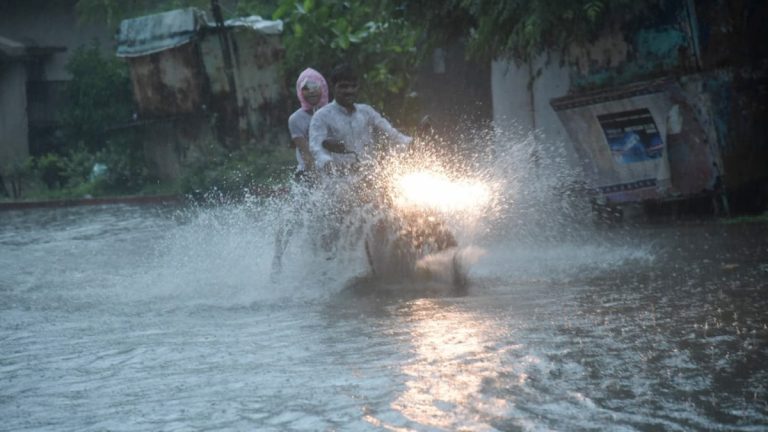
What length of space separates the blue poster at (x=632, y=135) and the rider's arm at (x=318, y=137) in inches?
147

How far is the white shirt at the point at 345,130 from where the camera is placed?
9.91 m

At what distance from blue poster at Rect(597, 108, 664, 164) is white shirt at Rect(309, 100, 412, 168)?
10.6 ft

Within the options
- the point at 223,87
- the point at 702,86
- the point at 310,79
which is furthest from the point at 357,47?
the point at 310,79

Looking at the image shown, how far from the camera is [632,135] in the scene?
1250cm

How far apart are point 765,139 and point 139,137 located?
18.7 metres

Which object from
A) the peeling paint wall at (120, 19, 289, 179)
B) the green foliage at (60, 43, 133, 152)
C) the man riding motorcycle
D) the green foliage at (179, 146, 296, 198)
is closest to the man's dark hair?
the man riding motorcycle

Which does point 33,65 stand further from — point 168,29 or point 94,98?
point 168,29

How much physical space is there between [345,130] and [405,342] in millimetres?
3480

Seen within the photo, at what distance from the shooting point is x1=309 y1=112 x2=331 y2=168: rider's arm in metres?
9.69

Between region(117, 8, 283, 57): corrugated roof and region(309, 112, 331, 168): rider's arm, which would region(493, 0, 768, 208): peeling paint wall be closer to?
region(309, 112, 331, 168): rider's arm

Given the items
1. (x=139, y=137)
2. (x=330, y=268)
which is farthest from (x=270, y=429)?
(x=139, y=137)

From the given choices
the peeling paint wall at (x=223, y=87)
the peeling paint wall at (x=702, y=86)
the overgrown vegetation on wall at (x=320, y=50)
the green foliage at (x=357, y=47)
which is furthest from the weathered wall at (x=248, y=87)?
the peeling paint wall at (x=702, y=86)

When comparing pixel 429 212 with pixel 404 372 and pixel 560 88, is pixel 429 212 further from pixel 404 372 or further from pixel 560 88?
pixel 560 88

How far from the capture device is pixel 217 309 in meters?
8.77
